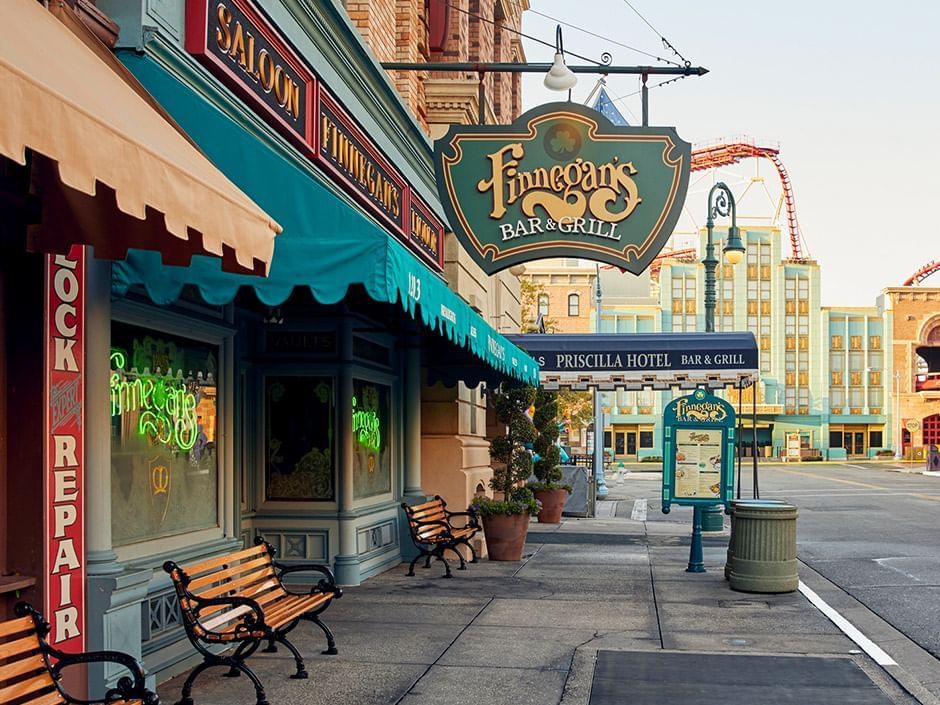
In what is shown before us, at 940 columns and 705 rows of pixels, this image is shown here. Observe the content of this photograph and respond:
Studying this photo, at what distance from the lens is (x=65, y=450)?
19.5 feet

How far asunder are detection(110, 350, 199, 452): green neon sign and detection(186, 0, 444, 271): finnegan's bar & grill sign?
225cm

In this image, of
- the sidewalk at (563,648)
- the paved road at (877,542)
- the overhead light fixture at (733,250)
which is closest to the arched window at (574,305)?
the paved road at (877,542)

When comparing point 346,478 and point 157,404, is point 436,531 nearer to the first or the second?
point 346,478

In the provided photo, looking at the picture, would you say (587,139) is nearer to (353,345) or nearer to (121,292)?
(353,345)

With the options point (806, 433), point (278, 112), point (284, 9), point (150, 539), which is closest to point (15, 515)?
point (150, 539)

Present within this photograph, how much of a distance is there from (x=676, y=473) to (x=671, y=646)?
242 inches

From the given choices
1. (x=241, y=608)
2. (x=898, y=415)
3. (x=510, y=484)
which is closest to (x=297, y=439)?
(x=241, y=608)

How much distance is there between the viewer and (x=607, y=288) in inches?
3969

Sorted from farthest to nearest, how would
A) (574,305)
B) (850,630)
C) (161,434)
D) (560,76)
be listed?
1. (574,305)
2. (560,76)
3. (850,630)
4. (161,434)

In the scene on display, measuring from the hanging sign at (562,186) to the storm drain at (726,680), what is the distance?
3.60m

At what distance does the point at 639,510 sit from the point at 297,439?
59.1 feet

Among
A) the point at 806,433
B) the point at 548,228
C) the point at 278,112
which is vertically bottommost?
the point at 806,433

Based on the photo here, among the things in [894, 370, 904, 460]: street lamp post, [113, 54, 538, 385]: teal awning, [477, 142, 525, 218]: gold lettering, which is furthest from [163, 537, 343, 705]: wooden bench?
[894, 370, 904, 460]: street lamp post

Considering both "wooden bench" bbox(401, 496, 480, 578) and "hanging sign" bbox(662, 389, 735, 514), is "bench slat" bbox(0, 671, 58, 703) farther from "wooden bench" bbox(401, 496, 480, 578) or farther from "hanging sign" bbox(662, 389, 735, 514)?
"hanging sign" bbox(662, 389, 735, 514)
